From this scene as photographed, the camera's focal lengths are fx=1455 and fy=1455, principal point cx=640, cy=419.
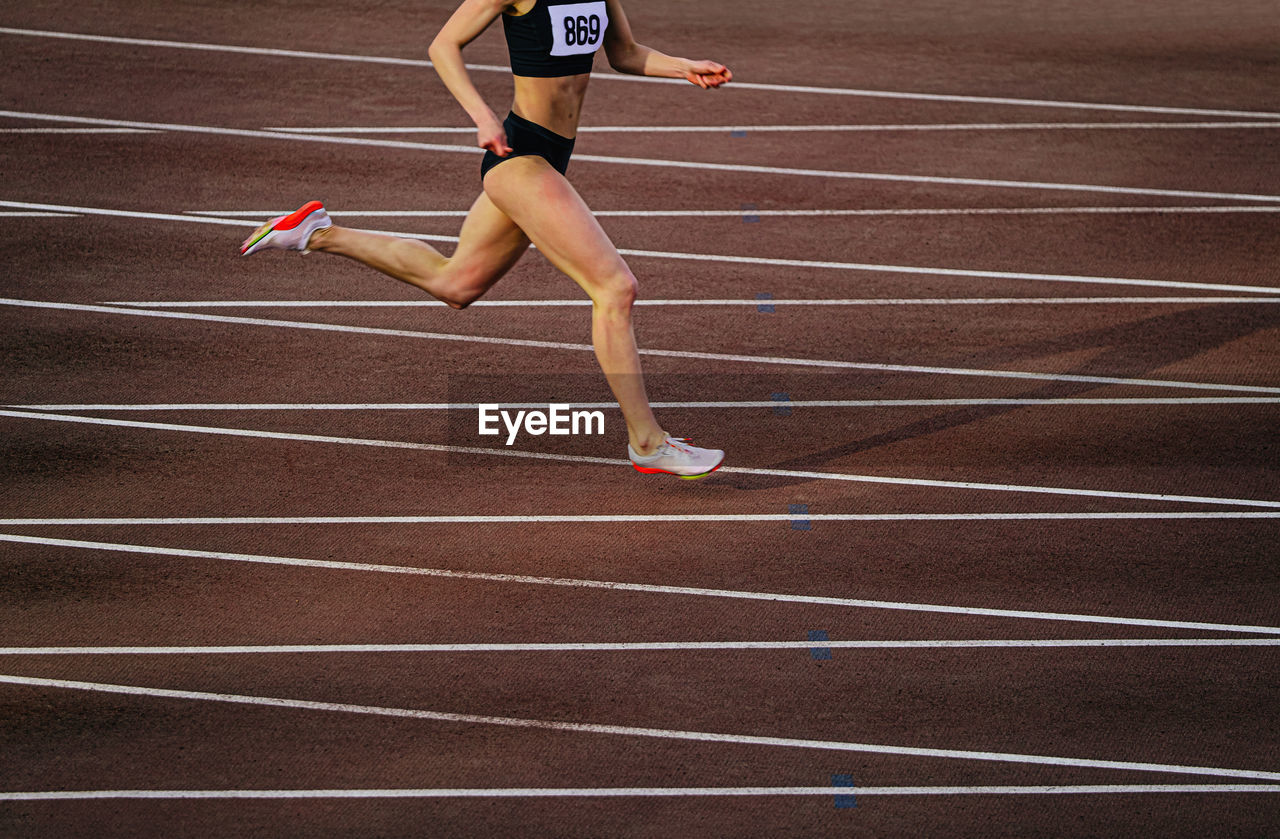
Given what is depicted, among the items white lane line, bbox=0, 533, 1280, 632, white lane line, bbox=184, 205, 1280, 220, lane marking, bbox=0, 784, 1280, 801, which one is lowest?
lane marking, bbox=0, 784, 1280, 801

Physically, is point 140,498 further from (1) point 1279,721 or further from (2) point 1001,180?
(2) point 1001,180

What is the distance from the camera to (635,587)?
205 inches

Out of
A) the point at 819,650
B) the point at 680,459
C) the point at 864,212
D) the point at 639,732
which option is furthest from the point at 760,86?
the point at 639,732

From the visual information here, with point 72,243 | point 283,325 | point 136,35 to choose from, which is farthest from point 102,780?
point 136,35

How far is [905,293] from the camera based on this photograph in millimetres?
7375

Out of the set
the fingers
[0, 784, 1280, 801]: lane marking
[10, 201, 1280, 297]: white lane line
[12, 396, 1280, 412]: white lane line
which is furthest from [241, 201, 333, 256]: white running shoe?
[0, 784, 1280, 801]: lane marking

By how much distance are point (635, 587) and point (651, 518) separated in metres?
0.49

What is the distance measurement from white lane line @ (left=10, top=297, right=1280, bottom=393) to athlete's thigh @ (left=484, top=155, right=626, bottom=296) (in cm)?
150

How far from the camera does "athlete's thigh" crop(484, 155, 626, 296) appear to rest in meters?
5.30

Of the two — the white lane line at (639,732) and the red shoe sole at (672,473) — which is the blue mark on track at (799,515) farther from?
the white lane line at (639,732)

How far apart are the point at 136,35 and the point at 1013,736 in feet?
27.3

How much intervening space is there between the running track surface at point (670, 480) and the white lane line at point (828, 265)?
27 millimetres

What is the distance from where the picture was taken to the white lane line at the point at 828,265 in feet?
24.4

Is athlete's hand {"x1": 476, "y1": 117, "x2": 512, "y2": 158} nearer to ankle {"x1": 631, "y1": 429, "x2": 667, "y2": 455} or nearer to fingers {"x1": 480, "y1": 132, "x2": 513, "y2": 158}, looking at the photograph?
fingers {"x1": 480, "y1": 132, "x2": 513, "y2": 158}
